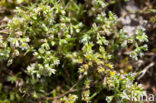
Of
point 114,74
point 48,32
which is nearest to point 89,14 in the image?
point 48,32

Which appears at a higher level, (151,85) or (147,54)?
(147,54)

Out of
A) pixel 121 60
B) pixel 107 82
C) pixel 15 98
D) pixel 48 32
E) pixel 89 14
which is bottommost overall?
pixel 15 98

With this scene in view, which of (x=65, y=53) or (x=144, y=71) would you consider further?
(x=144, y=71)

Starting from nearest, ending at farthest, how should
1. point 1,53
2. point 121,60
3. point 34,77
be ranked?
1. point 1,53
2. point 34,77
3. point 121,60

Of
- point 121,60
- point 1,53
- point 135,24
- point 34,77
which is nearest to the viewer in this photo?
point 1,53

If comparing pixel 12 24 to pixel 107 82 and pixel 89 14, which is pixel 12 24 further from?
pixel 107 82

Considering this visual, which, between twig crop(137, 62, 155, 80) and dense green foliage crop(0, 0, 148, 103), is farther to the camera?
twig crop(137, 62, 155, 80)

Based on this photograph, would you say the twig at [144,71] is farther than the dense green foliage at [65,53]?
Yes

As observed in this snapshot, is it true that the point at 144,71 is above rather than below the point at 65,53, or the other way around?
below
